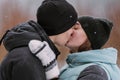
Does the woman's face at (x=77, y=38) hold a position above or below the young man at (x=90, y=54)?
above

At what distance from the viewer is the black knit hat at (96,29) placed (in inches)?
51.2

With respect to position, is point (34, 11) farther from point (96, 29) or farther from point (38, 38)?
point (38, 38)

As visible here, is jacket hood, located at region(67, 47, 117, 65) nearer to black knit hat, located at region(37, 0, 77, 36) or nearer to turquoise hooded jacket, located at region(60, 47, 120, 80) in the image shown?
turquoise hooded jacket, located at region(60, 47, 120, 80)

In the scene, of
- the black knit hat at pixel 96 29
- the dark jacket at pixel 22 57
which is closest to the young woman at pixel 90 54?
the black knit hat at pixel 96 29

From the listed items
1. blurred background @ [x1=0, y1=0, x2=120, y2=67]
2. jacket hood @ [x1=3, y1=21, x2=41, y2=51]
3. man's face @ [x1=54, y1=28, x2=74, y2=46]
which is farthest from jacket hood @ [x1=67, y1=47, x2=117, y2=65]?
blurred background @ [x1=0, y1=0, x2=120, y2=67]

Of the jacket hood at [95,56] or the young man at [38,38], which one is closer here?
the young man at [38,38]

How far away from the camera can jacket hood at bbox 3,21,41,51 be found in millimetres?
1056

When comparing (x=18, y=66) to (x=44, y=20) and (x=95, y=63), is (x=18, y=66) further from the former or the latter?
(x=95, y=63)

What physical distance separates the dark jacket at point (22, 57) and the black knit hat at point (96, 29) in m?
0.25

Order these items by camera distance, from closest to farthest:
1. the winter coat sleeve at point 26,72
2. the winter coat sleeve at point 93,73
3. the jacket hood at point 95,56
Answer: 1. the winter coat sleeve at point 26,72
2. the winter coat sleeve at point 93,73
3. the jacket hood at point 95,56

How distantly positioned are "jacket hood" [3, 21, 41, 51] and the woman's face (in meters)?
0.21

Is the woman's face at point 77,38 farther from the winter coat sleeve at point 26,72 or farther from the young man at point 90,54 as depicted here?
the winter coat sleeve at point 26,72

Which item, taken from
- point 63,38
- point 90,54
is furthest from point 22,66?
point 90,54

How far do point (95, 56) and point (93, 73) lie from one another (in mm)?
124
